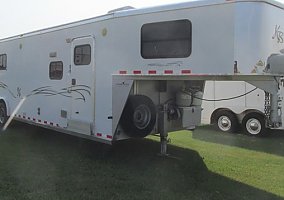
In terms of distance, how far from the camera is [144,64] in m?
6.37

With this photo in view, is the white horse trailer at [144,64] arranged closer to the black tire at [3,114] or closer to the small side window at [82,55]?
the small side window at [82,55]

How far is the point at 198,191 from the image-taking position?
561 cm

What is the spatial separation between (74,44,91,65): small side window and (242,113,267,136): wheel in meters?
5.49

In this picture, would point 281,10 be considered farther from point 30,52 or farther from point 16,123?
point 16,123

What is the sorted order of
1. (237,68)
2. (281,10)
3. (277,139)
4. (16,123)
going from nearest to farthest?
(237,68)
(281,10)
(277,139)
(16,123)

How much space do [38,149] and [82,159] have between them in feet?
4.73

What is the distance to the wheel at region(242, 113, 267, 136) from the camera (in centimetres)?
1081

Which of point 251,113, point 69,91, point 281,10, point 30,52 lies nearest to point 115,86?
point 69,91

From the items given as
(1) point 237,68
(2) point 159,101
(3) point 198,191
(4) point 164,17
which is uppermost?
(4) point 164,17

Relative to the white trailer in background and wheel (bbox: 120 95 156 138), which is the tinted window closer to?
wheel (bbox: 120 95 156 138)

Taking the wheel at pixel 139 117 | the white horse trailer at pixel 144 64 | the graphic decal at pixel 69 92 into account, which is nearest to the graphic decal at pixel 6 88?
the white horse trailer at pixel 144 64

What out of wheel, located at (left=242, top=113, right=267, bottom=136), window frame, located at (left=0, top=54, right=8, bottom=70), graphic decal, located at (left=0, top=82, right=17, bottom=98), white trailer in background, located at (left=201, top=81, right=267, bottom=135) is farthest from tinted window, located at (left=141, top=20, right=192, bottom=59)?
window frame, located at (left=0, top=54, right=8, bottom=70)

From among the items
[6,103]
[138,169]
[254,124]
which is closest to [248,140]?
[254,124]

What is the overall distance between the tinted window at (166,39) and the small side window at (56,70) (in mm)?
2555
